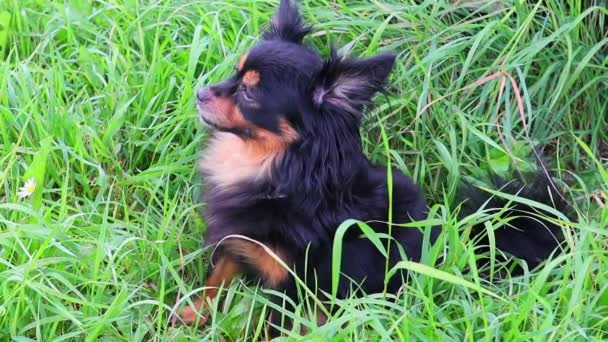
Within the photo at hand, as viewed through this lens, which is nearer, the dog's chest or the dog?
the dog

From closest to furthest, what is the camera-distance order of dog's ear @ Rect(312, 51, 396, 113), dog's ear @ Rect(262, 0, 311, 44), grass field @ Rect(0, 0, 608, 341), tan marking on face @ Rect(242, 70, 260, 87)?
dog's ear @ Rect(312, 51, 396, 113)
grass field @ Rect(0, 0, 608, 341)
tan marking on face @ Rect(242, 70, 260, 87)
dog's ear @ Rect(262, 0, 311, 44)

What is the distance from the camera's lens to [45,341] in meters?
2.11

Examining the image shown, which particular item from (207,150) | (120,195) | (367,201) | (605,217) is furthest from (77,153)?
(605,217)

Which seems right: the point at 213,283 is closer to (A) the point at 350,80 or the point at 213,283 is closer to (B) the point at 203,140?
(B) the point at 203,140

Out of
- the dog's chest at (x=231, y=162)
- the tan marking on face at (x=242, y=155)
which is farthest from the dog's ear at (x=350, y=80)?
the dog's chest at (x=231, y=162)

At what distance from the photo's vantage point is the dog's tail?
94.7 inches

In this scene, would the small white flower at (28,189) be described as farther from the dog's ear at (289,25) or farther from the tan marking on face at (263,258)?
the dog's ear at (289,25)

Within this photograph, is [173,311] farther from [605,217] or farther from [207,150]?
[605,217]

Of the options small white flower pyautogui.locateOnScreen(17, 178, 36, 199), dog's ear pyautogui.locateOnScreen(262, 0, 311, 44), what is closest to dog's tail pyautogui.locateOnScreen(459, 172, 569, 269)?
dog's ear pyautogui.locateOnScreen(262, 0, 311, 44)

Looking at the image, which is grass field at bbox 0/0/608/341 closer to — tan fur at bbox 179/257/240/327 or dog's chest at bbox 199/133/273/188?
tan fur at bbox 179/257/240/327

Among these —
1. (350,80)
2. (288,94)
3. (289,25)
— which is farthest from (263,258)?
(289,25)

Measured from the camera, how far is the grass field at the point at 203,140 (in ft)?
6.86

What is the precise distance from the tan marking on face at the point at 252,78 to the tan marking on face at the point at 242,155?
0.37 feet

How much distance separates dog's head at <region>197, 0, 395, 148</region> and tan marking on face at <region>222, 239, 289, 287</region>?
0.30 metres
